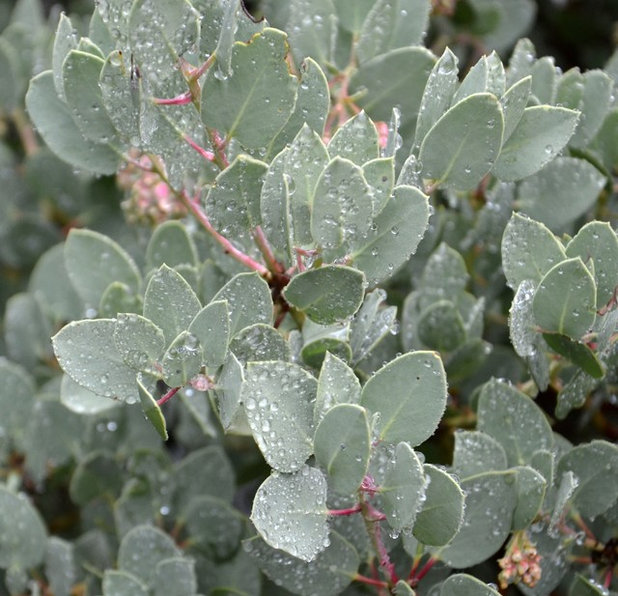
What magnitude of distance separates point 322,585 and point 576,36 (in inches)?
52.5

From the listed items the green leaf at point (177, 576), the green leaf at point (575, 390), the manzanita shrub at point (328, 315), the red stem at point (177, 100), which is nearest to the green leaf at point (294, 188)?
the manzanita shrub at point (328, 315)

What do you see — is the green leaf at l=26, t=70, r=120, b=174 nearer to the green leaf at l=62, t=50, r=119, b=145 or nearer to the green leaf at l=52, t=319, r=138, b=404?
the green leaf at l=62, t=50, r=119, b=145

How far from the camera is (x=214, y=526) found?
47.3 inches

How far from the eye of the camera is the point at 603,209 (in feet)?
3.91

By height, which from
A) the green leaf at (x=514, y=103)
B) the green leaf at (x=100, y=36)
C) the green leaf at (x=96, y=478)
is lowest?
the green leaf at (x=96, y=478)

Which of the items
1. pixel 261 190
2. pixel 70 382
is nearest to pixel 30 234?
pixel 70 382

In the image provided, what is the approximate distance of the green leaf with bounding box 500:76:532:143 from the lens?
878mm

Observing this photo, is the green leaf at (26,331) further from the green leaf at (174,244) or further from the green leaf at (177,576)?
the green leaf at (177,576)

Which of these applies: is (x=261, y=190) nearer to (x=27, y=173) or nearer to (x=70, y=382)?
(x=70, y=382)

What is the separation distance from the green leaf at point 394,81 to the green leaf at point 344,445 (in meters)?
0.47

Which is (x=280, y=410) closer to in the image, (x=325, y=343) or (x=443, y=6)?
(x=325, y=343)

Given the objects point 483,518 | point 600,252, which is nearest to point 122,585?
point 483,518

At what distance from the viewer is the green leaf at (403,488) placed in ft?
2.49

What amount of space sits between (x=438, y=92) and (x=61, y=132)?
43cm
